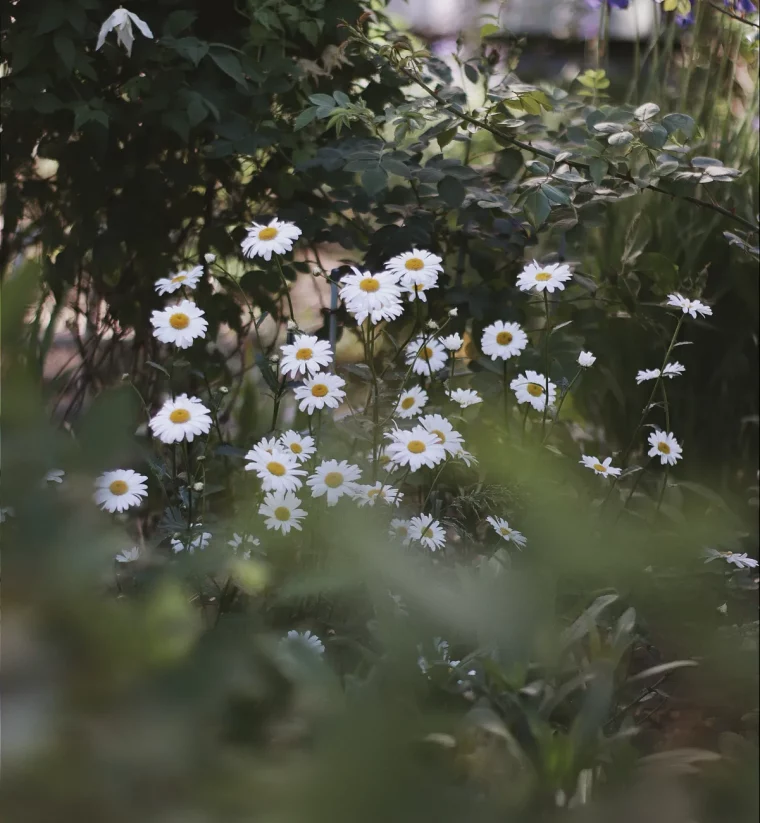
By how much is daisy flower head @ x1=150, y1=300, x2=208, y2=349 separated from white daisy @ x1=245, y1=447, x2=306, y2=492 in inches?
6.7

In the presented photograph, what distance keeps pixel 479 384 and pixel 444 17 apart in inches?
112

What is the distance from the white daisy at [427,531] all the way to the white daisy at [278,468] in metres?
0.14

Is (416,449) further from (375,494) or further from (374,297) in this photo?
(374,297)

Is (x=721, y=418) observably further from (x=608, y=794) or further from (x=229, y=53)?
(x=608, y=794)

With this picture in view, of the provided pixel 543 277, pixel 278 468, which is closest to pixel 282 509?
pixel 278 468

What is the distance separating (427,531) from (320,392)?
0.21 m

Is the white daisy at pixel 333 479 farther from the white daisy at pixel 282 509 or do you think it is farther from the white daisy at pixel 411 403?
the white daisy at pixel 411 403

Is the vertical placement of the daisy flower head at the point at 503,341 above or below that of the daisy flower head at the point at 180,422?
above

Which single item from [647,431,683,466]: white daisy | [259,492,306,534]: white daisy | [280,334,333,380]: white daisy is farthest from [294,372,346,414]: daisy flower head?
[647,431,683,466]: white daisy

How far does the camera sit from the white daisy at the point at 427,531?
917 millimetres

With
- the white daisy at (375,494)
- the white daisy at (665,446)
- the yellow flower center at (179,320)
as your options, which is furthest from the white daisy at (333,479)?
the white daisy at (665,446)

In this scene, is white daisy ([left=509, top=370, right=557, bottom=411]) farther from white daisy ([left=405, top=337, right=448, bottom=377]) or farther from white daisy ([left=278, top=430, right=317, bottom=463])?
white daisy ([left=278, top=430, right=317, bottom=463])

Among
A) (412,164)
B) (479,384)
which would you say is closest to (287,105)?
(412,164)

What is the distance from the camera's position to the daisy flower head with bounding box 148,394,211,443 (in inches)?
34.6
